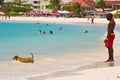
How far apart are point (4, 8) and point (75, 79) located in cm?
11402

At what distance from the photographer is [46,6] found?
149875 millimetres

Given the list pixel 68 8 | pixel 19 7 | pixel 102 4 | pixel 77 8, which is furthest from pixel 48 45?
pixel 102 4

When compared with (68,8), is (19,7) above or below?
above

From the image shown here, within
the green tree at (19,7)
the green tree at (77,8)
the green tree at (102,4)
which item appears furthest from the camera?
the green tree at (102,4)

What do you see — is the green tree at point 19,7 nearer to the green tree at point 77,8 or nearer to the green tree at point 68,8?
the green tree at point 68,8

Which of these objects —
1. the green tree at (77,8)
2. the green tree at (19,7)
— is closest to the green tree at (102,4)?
the green tree at (77,8)

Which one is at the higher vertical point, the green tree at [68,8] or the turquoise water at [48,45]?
the turquoise water at [48,45]

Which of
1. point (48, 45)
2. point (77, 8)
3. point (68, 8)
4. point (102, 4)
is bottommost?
point (68, 8)

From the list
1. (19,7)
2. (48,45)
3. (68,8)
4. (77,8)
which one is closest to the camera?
(48,45)

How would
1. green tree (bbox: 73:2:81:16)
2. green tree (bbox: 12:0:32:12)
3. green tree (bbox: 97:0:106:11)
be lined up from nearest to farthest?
green tree (bbox: 73:2:81:16)
green tree (bbox: 12:0:32:12)
green tree (bbox: 97:0:106:11)

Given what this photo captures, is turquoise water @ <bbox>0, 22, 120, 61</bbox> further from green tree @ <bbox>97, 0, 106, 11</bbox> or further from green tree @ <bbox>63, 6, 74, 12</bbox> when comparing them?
green tree @ <bbox>97, 0, 106, 11</bbox>

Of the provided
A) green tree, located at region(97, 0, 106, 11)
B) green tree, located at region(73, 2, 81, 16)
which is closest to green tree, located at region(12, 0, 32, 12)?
green tree, located at region(73, 2, 81, 16)

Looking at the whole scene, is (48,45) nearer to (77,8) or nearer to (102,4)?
(77,8)

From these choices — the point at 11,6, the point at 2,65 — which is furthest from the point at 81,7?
the point at 2,65
